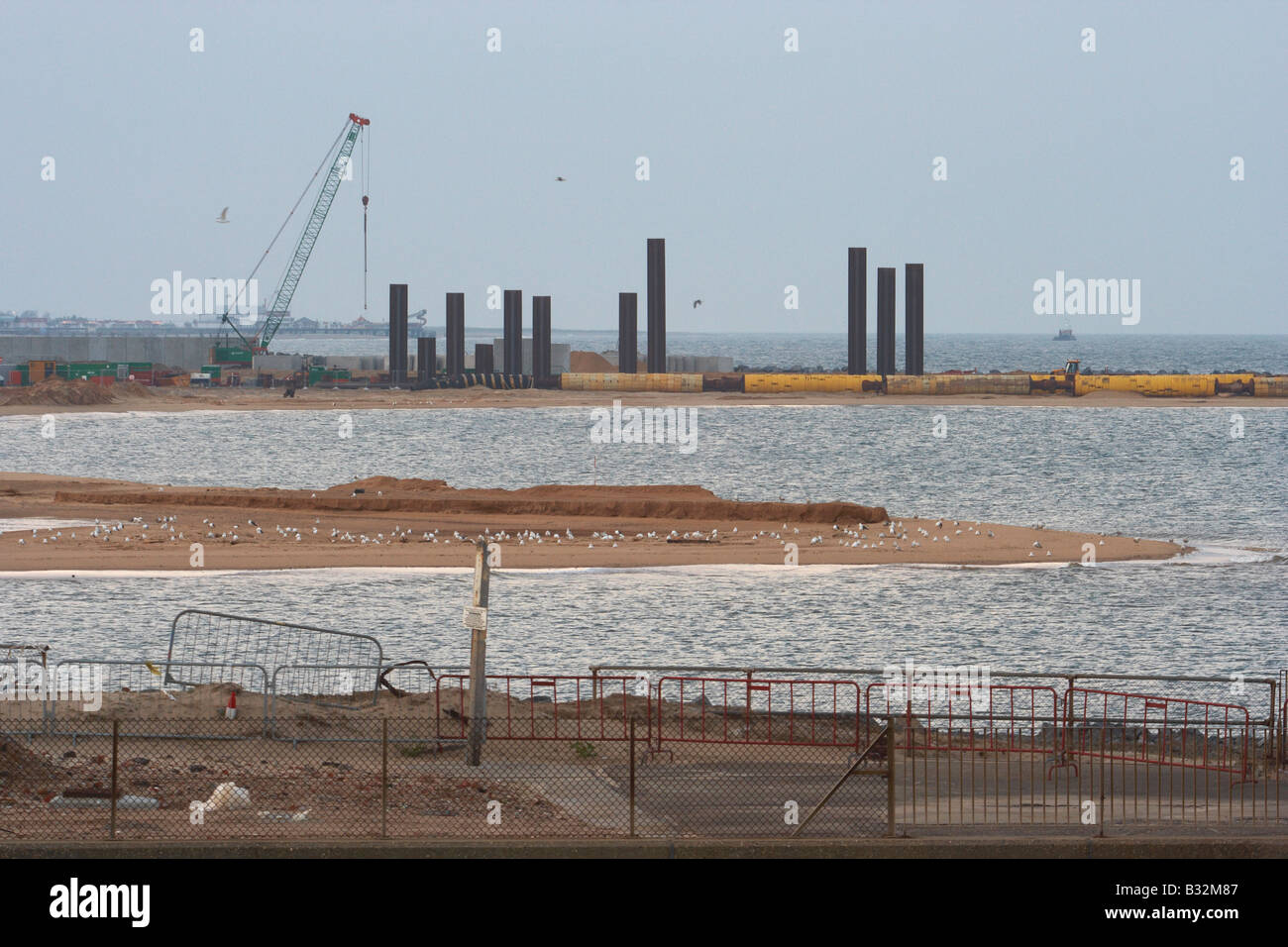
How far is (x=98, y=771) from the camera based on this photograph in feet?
59.6

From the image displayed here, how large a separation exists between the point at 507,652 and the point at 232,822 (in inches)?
604

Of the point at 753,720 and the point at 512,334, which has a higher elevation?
the point at 512,334

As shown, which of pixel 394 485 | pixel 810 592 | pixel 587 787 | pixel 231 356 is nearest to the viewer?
pixel 587 787

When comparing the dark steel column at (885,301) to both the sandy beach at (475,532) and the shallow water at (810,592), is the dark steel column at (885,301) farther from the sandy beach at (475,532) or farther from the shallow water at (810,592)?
the sandy beach at (475,532)

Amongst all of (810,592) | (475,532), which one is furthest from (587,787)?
(475,532)

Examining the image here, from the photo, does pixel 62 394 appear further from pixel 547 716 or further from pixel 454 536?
pixel 547 716

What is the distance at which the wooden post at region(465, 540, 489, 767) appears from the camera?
19.0 m

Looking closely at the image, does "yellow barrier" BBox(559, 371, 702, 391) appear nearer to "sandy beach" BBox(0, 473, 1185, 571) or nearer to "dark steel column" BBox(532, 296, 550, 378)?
"dark steel column" BBox(532, 296, 550, 378)

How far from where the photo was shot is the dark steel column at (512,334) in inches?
6639

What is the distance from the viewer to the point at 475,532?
50062 millimetres

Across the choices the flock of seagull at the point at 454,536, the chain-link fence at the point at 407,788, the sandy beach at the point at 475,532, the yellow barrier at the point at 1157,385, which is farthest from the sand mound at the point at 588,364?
the chain-link fence at the point at 407,788

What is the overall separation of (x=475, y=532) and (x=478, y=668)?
3100 centimetres

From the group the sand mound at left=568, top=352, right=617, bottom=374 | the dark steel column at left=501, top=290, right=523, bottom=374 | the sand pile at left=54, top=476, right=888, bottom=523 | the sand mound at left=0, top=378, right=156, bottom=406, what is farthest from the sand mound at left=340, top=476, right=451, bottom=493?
the sand mound at left=568, top=352, right=617, bottom=374
